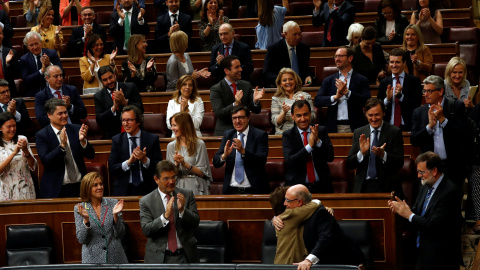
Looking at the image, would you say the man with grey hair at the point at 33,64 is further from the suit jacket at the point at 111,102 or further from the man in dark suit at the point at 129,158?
the man in dark suit at the point at 129,158

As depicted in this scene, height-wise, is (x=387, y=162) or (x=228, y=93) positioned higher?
(x=228, y=93)

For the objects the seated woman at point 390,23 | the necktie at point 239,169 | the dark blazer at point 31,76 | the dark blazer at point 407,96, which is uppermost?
the seated woman at point 390,23

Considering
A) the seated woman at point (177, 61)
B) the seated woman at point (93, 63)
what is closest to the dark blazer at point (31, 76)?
the seated woman at point (93, 63)

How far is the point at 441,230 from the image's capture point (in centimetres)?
447

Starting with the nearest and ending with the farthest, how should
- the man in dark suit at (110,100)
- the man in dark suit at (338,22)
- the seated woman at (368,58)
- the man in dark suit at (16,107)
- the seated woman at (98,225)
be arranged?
the seated woman at (98,225) < the man in dark suit at (16,107) < the man in dark suit at (110,100) < the seated woman at (368,58) < the man in dark suit at (338,22)

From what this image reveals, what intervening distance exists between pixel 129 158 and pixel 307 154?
1.17m

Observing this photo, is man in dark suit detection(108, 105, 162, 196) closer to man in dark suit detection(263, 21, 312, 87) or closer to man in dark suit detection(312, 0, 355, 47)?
man in dark suit detection(263, 21, 312, 87)

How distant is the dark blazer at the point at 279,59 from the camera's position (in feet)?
21.6

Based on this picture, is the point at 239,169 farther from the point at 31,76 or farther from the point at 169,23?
the point at 169,23

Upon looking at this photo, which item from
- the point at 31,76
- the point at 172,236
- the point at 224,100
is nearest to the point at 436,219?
the point at 172,236

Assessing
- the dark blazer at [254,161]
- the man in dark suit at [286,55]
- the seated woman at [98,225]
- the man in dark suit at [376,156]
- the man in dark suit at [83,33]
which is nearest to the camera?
the seated woman at [98,225]

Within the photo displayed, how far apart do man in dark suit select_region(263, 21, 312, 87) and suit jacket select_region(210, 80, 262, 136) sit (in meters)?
0.61

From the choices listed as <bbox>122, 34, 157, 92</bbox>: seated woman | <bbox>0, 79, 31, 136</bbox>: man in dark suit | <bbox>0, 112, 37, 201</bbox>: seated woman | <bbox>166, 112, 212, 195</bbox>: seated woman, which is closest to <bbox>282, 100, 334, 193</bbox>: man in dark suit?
<bbox>166, 112, 212, 195</bbox>: seated woman

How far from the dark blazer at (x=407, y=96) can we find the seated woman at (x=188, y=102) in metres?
1.34
